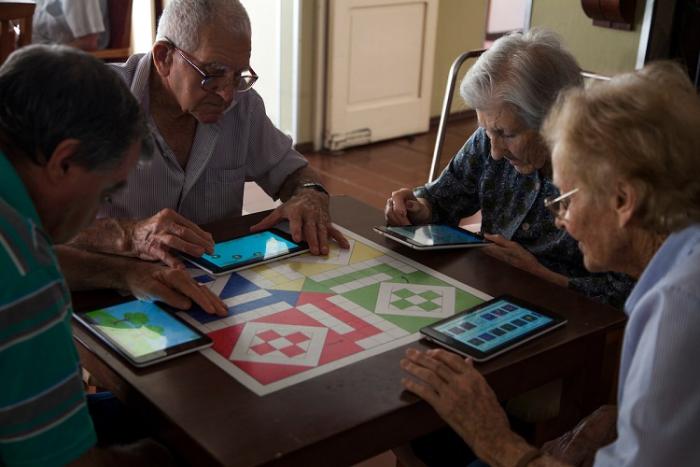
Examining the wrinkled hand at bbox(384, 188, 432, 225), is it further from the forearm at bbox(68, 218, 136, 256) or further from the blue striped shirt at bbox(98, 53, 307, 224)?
the forearm at bbox(68, 218, 136, 256)

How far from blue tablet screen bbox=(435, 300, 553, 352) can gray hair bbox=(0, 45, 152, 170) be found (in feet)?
2.37

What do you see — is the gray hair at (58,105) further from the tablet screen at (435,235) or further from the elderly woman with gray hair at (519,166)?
the elderly woman with gray hair at (519,166)

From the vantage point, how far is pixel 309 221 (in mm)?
2064

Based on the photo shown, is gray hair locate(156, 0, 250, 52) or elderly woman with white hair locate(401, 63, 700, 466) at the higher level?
gray hair locate(156, 0, 250, 52)

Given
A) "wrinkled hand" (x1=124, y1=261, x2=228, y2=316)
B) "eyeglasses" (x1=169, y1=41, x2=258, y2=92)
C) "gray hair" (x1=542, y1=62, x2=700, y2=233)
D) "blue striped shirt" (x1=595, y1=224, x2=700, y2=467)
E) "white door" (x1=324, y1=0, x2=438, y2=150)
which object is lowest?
"white door" (x1=324, y1=0, x2=438, y2=150)

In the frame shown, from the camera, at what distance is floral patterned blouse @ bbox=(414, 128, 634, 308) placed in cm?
203

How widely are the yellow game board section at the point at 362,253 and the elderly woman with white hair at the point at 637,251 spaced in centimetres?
49

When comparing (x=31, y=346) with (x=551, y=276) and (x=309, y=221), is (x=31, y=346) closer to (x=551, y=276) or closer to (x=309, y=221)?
(x=309, y=221)

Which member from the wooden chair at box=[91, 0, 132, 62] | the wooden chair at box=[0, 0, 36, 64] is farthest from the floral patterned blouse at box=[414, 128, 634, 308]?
the wooden chair at box=[91, 0, 132, 62]

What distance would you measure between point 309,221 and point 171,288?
18.0 inches

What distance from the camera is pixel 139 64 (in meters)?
2.19

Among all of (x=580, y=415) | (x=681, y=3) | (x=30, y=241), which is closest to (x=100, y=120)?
(x=30, y=241)

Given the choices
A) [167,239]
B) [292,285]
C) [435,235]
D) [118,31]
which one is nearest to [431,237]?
[435,235]

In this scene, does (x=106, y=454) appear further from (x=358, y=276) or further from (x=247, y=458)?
(x=358, y=276)
